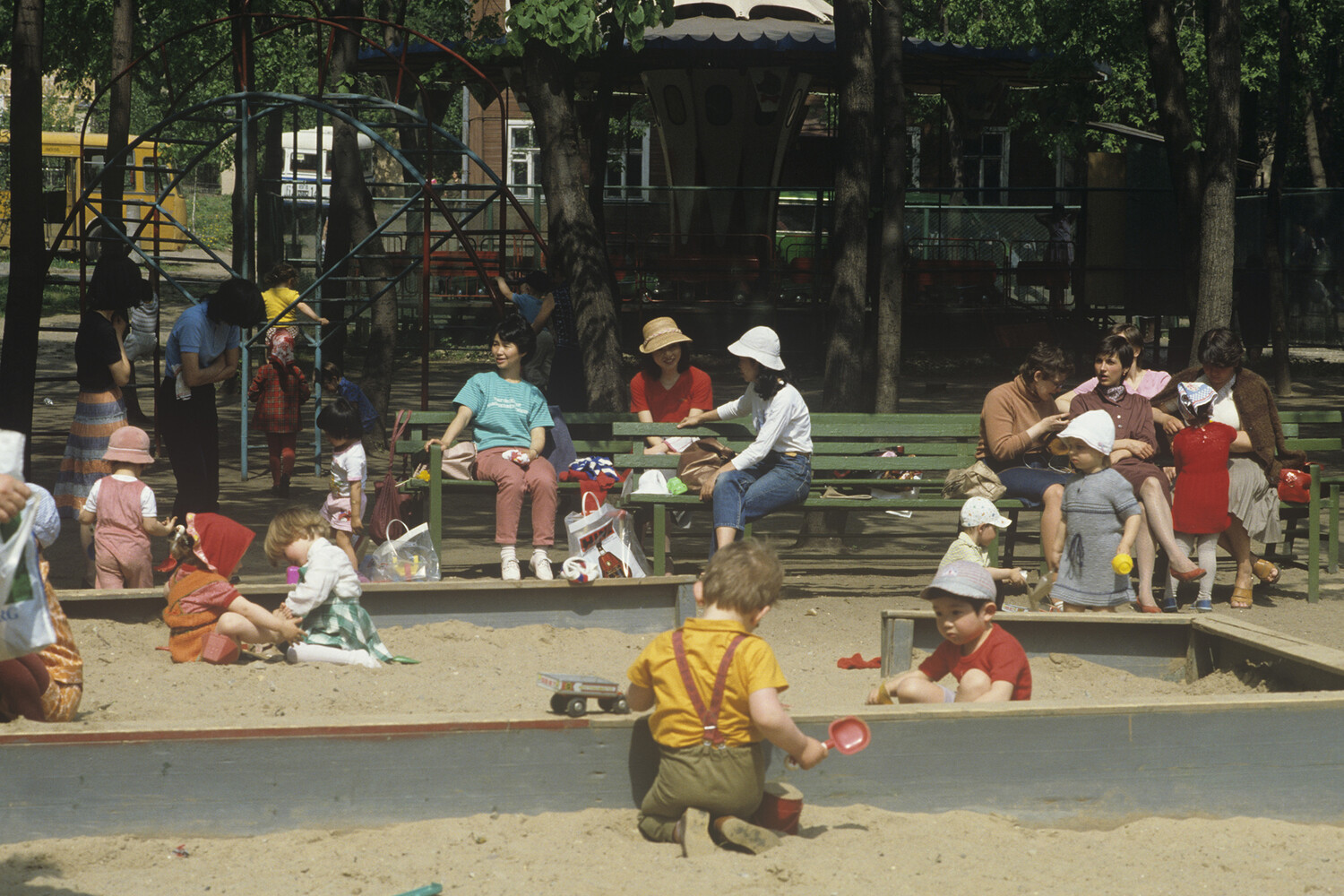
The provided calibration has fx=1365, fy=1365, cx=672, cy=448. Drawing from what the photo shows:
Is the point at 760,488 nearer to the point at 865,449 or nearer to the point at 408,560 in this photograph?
the point at 865,449

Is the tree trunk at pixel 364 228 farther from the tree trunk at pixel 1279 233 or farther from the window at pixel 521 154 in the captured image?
the window at pixel 521 154

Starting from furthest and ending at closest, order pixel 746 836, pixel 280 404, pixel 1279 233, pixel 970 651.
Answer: pixel 1279 233
pixel 280 404
pixel 970 651
pixel 746 836

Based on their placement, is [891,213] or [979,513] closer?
[979,513]

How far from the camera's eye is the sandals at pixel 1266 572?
7.73 metres

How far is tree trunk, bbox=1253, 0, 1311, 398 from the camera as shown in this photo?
16.3 meters

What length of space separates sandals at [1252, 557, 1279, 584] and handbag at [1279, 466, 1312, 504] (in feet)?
1.39

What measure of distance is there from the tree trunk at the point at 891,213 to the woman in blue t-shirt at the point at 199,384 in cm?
420

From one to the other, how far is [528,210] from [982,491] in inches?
624

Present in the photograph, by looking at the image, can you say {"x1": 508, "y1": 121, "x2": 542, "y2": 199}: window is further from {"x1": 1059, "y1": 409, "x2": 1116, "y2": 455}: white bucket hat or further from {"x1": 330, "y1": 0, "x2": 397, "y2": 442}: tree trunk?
{"x1": 1059, "y1": 409, "x2": 1116, "y2": 455}: white bucket hat

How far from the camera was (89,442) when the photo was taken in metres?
7.45

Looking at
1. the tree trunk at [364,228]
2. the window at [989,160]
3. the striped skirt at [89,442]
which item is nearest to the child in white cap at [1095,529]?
the striped skirt at [89,442]

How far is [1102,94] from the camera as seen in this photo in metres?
28.9

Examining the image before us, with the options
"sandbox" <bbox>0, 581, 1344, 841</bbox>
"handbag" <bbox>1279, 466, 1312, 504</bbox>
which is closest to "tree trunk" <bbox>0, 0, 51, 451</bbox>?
"sandbox" <bbox>0, 581, 1344, 841</bbox>

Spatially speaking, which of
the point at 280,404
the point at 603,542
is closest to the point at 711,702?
the point at 603,542
